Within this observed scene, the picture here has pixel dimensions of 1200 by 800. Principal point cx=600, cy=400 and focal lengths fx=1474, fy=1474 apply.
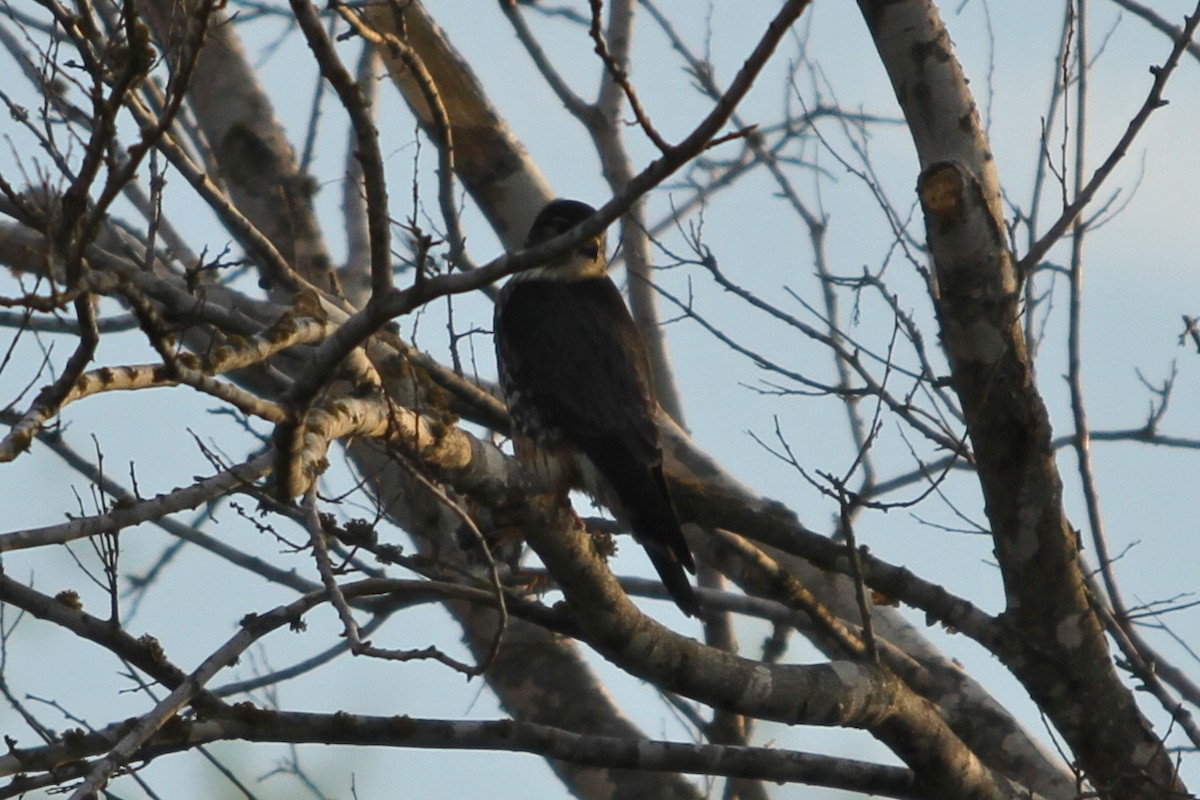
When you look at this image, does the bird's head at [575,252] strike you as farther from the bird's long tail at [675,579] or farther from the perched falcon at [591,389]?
the bird's long tail at [675,579]

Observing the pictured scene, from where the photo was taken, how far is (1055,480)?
3.88m

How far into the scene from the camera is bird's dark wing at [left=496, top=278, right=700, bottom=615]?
4.73 meters

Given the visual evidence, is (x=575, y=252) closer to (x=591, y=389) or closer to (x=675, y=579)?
(x=591, y=389)

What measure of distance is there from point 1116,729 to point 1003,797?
504 millimetres

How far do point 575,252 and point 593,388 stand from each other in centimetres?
62

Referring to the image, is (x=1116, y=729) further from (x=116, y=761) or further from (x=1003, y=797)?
(x=116, y=761)

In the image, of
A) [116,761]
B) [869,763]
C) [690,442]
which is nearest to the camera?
[116,761]

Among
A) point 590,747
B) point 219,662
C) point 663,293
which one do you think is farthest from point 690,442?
point 219,662

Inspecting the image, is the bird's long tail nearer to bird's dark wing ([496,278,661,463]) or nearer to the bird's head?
bird's dark wing ([496,278,661,463])

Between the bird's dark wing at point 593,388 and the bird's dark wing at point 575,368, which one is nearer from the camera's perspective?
the bird's dark wing at point 593,388

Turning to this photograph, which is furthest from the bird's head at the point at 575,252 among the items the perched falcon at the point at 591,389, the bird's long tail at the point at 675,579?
the bird's long tail at the point at 675,579

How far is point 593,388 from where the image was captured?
5.24 meters

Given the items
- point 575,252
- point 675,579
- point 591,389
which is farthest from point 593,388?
point 675,579

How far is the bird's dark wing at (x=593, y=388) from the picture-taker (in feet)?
15.5
